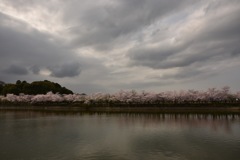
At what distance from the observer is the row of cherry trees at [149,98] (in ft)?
215

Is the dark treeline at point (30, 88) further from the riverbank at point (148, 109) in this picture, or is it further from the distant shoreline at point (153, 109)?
the distant shoreline at point (153, 109)

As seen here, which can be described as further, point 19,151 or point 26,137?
point 26,137

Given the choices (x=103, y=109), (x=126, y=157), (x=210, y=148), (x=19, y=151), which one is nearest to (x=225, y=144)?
(x=210, y=148)

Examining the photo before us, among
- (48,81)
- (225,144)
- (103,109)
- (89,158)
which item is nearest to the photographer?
(89,158)

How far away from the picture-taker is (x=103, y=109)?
201 ft

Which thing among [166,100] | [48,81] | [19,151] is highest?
[48,81]

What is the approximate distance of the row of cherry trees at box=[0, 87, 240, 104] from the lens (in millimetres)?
65438

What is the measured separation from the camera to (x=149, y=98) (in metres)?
72.3

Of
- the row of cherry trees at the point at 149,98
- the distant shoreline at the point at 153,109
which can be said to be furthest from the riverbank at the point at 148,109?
the row of cherry trees at the point at 149,98

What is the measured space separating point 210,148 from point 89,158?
25.1 feet

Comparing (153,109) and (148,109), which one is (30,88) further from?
(153,109)

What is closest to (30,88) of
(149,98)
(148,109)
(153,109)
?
(149,98)

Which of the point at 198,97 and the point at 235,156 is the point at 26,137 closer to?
the point at 235,156

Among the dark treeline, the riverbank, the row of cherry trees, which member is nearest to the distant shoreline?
the riverbank
